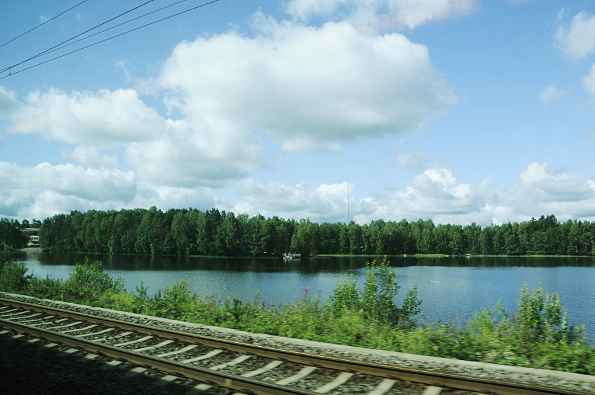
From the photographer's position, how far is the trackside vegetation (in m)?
10.4

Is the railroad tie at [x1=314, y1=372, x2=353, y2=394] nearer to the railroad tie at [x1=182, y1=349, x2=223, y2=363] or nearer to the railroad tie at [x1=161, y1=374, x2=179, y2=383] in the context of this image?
the railroad tie at [x1=161, y1=374, x2=179, y2=383]

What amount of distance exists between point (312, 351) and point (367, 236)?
175 metres

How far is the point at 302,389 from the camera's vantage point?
7867mm

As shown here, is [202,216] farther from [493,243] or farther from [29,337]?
[29,337]

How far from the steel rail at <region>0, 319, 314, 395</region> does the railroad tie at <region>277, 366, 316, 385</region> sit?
0.59 metres

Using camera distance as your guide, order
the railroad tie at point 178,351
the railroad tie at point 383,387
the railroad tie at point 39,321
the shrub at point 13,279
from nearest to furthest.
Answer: the railroad tie at point 383,387, the railroad tie at point 178,351, the railroad tie at point 39,321, the shrub at point 13,279

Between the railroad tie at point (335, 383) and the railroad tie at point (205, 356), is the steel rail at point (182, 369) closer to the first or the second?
the railroad tie at point (335, 383)

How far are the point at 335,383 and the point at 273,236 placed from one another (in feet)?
482

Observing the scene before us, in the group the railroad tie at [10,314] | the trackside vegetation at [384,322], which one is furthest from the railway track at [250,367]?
the railroad tie at [10,314]

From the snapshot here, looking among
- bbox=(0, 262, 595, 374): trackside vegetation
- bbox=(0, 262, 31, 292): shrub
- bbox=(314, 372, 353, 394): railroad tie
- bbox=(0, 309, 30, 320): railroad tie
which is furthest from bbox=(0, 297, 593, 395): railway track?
bbox=(0, 262, 31, 292): shrub

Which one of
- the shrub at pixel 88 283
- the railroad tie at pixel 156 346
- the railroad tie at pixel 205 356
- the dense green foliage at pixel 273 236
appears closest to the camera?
the railroad tie at pixel 205 356

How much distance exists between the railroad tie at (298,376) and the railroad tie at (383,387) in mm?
1411

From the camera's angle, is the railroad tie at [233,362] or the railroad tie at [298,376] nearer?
the railroad tie at [298,376]

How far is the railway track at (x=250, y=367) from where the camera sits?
771 cm
